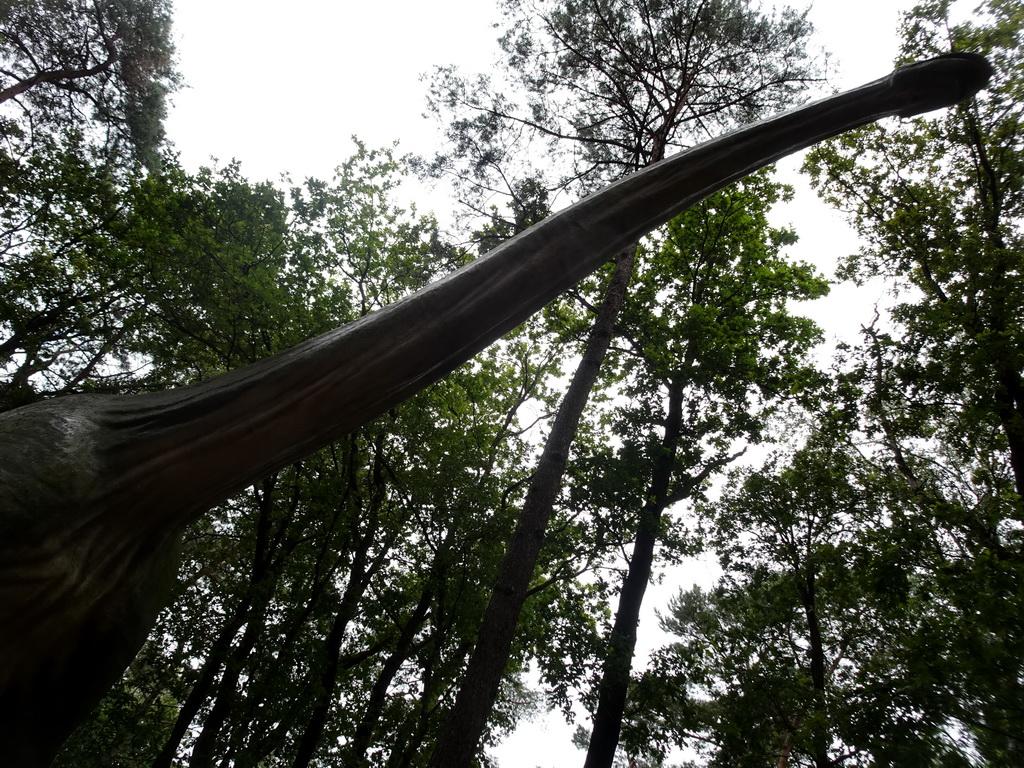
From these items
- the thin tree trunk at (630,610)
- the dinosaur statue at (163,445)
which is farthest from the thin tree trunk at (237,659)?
the dinosaur statue at (163,445)

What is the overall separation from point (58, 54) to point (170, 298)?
9227 mm

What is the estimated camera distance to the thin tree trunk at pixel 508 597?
4730 millimetres

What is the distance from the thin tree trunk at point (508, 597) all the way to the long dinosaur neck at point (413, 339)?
4054mm

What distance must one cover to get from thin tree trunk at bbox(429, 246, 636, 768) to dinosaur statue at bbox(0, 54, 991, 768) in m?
3.97

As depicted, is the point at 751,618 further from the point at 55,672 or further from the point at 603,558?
the point at 55,672

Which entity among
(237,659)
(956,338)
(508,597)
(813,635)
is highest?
(956,338)

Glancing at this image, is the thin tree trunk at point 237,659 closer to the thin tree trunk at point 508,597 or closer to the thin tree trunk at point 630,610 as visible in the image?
the thin tree trunk at point 508,597

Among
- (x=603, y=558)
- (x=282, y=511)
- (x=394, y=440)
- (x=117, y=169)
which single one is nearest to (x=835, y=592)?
(x=603, y=558)

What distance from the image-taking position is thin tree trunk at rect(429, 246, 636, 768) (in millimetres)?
4730

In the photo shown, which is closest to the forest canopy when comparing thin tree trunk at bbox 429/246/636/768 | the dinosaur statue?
thin tree trunk at bbox 429/246/636/768

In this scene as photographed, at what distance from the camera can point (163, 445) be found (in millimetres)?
1474

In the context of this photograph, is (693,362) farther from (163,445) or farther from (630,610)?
(163,445)

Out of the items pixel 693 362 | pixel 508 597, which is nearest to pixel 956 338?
pixel 693 362

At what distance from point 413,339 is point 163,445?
0.77 meters
